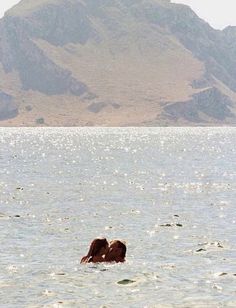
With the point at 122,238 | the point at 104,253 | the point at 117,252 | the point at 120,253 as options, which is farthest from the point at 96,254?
the point at 122,238

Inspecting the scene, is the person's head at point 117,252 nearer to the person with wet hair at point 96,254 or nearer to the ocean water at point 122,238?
the person with wet hair at point 96,254

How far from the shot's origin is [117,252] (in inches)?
1428

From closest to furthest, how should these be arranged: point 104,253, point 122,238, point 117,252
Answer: point 117,252
point 104,253
point 122,238

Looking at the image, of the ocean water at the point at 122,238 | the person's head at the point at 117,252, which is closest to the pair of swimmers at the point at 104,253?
the person's head at the point at 117,252

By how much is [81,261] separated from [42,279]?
4472mm

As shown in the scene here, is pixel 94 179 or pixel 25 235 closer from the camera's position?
pixel 25 235

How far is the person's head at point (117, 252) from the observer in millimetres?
36281

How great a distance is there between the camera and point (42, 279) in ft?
106

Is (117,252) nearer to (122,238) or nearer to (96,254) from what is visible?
(96,254)

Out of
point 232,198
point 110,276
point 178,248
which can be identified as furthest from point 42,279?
point 232,198

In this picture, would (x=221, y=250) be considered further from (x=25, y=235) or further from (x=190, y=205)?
(x=190, y=205)

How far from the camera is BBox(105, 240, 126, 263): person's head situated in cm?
3628

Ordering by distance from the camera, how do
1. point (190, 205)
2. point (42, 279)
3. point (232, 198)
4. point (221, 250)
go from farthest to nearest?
point (232, 198) → point (190, 205) → point (221, 250) → point (42, 279)

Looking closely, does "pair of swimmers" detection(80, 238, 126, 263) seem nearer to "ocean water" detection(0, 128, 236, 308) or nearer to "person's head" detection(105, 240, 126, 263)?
"person's head" detection(105, 240, 126, 263)
